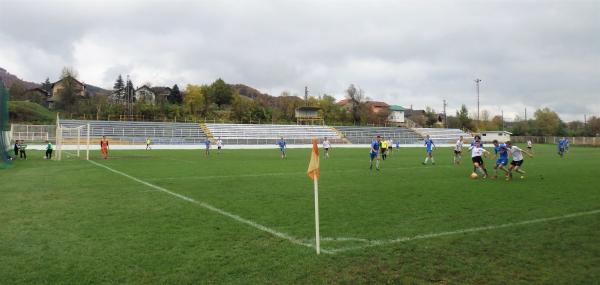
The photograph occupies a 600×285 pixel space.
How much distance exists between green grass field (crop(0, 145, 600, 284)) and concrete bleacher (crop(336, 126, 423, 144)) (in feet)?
206

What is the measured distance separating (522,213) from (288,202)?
5.37 meters

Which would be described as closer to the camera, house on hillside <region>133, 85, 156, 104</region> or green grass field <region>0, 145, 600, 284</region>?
green grass field <region>0, 145, 600, 284</region>

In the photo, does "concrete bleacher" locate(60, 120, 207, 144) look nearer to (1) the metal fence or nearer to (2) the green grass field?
(2) the green grass field

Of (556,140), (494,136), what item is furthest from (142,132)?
(556,140)

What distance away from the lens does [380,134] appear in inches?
2960

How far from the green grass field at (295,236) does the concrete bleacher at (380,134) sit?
62.8 meters

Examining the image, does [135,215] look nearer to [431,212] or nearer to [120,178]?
[431,212]

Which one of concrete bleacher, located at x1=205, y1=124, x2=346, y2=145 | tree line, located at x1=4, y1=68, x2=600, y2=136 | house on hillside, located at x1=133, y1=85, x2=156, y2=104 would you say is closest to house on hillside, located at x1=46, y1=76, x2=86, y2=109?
tree line, located at x1=4, y1=68, x2=600, y2=136

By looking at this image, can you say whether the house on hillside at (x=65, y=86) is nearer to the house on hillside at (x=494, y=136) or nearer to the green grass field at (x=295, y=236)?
the house on hillside at (x=494, y=136)

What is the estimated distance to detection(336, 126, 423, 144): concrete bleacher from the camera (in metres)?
75.6

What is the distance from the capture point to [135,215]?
8703 mm

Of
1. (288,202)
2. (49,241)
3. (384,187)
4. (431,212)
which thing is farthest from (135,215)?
(384,187)

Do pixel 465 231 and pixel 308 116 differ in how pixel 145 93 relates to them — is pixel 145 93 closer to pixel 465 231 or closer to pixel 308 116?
pixel 308 116

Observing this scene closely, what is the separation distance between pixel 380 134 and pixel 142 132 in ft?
134
